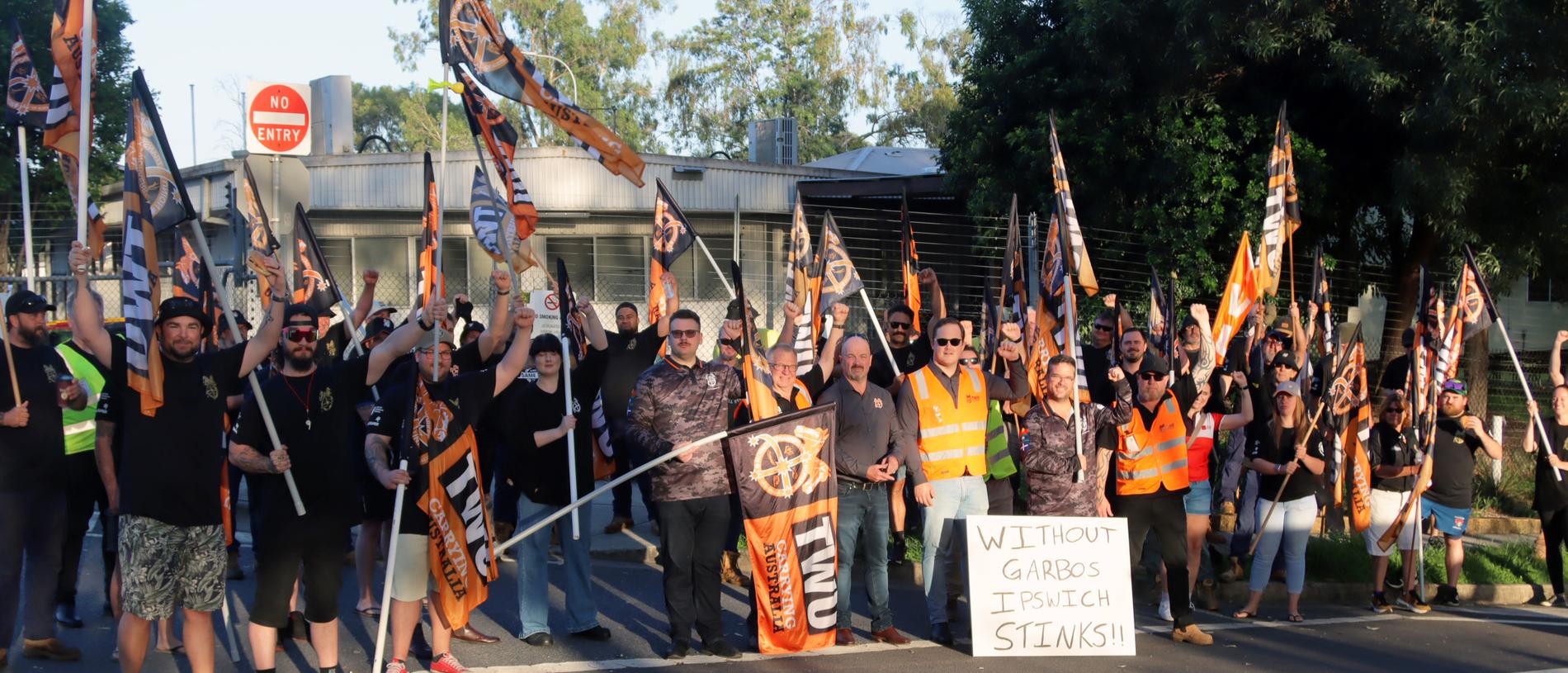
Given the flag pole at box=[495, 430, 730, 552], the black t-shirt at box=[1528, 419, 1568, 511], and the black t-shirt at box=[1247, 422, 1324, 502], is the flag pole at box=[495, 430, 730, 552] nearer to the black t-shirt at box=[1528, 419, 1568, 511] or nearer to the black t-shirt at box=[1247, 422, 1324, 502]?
the black t-shirt at box=[1247, 422, 1324, 502]

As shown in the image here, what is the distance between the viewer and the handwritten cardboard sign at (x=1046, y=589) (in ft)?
25.7

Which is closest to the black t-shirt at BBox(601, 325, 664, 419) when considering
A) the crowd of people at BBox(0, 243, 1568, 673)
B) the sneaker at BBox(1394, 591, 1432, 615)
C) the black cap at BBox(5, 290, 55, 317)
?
the crowd of people at BBox(0, 243, 1568, 673)

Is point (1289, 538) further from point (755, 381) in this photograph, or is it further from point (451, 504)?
point (451, 504)

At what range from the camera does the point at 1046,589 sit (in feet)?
25.9

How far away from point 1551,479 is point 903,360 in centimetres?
483

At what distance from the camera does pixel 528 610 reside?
25.6 ft

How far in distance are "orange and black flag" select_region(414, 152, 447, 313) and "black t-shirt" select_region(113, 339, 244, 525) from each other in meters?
1.16

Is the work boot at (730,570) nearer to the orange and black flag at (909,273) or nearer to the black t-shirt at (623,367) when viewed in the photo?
the black t-shirt at (623,367)

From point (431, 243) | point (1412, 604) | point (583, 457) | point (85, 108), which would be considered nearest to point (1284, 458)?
point (1412, 604)

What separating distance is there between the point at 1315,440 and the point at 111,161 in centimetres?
2794

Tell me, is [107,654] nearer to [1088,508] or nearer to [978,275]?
[1088,508]

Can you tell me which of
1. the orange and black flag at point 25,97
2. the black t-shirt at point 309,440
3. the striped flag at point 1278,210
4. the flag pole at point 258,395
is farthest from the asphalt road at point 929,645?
the striped flag at point 1278,210

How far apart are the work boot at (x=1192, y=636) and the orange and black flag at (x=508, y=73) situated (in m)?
4.11

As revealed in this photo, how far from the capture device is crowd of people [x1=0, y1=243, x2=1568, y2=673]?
19.9 ft
